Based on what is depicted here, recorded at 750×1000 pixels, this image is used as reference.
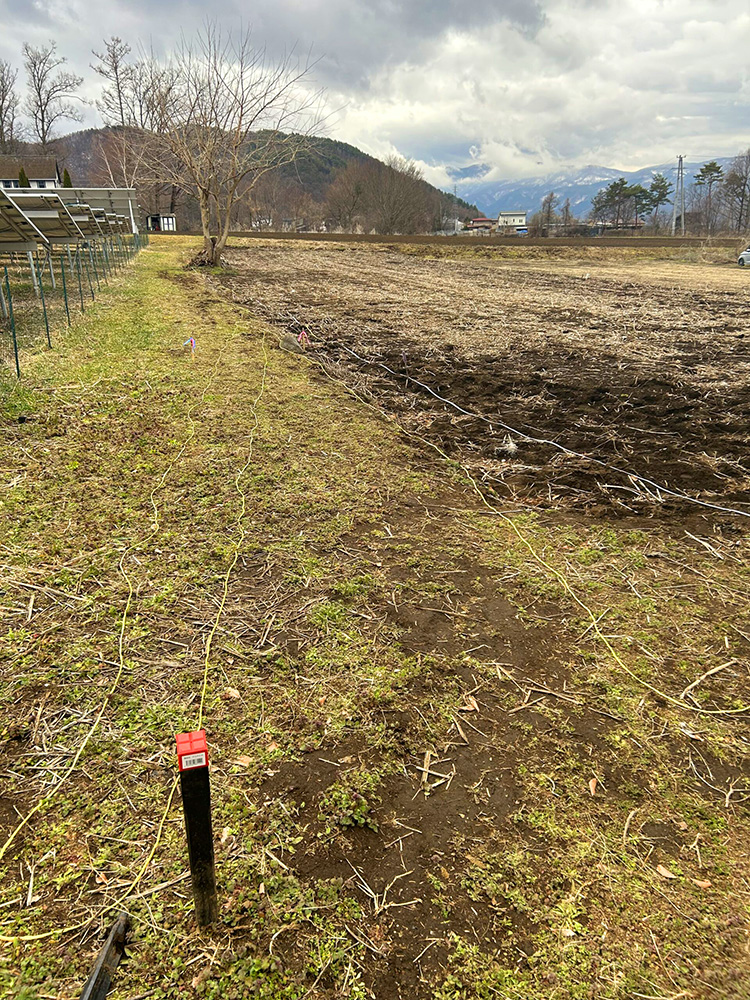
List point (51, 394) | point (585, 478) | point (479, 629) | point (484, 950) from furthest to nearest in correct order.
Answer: point (51, 394), point (585, 478), point (479, 629), point (484, 950)

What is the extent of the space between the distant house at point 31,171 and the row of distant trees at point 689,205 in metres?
41.9

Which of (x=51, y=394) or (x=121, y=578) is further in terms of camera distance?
(x=51, y=394)

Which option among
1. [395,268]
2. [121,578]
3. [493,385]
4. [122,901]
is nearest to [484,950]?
[122,901]

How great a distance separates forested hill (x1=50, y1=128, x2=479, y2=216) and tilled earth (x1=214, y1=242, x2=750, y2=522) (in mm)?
6226

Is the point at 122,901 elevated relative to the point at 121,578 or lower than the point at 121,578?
lower

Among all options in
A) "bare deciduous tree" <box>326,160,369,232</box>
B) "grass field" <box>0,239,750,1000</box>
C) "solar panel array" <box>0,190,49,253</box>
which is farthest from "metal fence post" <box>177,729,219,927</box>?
"bare deciduous tree" <box>326,160,369,232</box>

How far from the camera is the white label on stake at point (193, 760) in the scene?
134 cm

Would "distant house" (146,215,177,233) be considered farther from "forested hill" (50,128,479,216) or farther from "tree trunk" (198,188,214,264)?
"tree trunk" (198,188,214,264)

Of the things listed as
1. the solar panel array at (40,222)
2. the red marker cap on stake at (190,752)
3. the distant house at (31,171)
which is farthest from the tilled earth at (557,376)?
the distant house at (31,171)

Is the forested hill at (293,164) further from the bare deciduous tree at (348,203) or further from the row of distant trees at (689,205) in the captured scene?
the row of distant trees at (689,205)

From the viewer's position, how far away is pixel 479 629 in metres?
3.02

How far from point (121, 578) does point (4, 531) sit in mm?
962

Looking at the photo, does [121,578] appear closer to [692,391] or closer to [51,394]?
[51,394]

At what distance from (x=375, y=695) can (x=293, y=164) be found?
121ft
